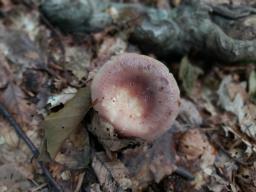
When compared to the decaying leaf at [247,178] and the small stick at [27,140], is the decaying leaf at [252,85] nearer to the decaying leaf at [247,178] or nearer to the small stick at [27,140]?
the decaying leaf at [247,178]

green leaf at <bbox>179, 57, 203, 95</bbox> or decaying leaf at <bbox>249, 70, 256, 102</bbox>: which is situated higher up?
green leaf at <bbox>179, 57, 203, 95</bbox>

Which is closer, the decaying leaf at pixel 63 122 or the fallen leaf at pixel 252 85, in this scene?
the decaying leaf at pixel 63 122

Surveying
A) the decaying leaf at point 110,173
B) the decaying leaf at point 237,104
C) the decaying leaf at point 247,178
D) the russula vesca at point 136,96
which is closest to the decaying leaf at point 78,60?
the russula vesca at point 136,96

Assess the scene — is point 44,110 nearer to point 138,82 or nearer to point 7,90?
point 7,90

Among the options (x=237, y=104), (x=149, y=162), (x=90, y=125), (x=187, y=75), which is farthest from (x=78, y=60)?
(x=237, y=104)

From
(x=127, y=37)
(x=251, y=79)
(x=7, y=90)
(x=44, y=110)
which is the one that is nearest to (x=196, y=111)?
(x=251, y=79)

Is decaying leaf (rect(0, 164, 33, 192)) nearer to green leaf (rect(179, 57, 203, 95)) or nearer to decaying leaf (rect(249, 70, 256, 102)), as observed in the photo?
green leaf (rect(179, 57, 203, 95))

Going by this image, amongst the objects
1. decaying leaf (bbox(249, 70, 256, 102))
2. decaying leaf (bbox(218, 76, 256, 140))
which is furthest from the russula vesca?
decaying leaf (bbox(249, 70, 256, 102))
